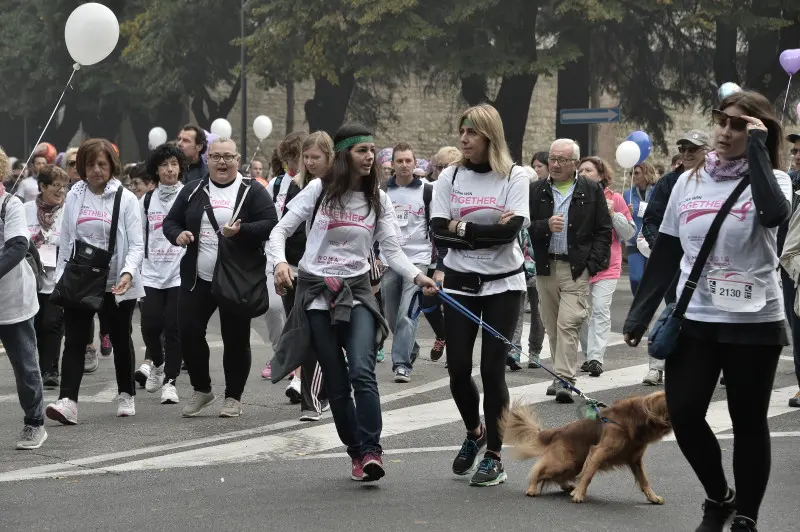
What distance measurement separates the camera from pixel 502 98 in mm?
30703

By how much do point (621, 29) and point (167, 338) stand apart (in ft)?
71.1

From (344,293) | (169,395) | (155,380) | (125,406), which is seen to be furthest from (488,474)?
(155,380)

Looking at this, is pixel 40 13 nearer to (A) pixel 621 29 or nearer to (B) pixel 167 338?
(A) pixel 621 29

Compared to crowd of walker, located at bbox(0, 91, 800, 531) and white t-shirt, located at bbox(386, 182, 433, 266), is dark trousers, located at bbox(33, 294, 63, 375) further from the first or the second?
white t-shirt, located at bbox(386, 182, 433, 266)

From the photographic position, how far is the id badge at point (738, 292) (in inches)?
208

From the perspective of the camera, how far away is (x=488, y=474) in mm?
6816

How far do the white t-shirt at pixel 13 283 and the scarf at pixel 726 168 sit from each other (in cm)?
399

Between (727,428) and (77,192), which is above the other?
(77,192)

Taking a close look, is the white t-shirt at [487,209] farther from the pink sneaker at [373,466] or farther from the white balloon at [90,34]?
the white balloon at [90,34]

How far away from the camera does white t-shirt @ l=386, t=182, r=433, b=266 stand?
11727 mm

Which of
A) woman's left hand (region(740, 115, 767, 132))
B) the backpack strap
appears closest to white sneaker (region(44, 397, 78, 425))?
the backpack strap

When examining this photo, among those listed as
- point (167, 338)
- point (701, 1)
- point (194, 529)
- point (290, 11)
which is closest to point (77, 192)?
point (167, 338)

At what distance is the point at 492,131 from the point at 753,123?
1.87 meters

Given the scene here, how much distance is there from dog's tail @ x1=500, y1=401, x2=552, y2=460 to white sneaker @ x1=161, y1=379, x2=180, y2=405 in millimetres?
3844
